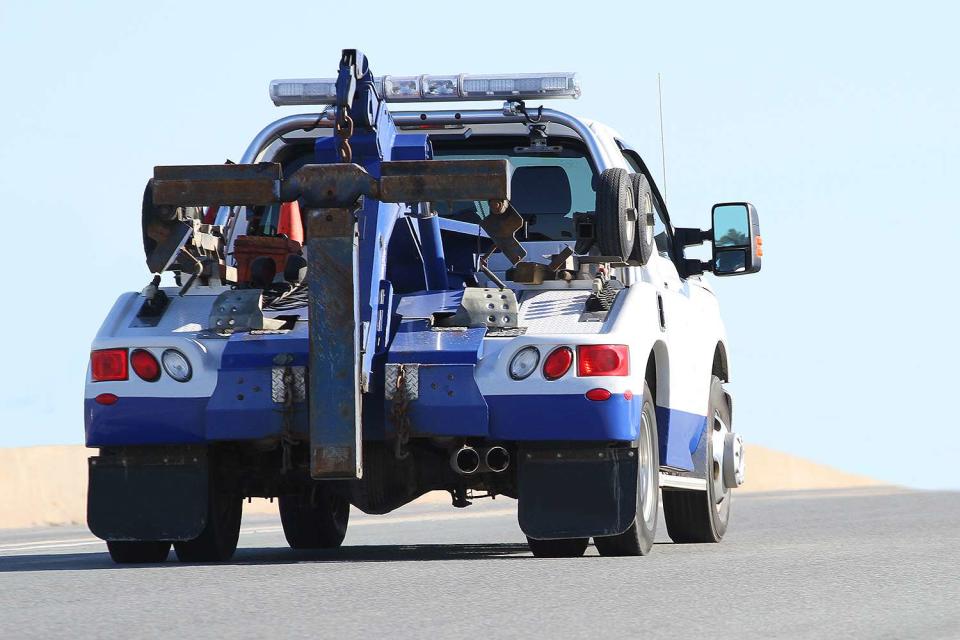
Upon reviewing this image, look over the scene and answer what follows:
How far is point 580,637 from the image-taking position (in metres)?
6.43

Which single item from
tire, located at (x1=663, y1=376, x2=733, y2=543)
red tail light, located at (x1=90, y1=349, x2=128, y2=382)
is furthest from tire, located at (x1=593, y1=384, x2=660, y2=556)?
red tail light, located at (x1=90, y1=349, x2=128, y2=382)

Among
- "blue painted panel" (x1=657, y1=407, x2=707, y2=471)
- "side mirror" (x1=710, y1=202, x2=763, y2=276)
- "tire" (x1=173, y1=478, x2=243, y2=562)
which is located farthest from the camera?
"side mirror" (x1=710, y1=202, x2=763, y2=276)

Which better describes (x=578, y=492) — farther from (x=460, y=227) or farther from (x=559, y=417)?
(x=460, y=227)

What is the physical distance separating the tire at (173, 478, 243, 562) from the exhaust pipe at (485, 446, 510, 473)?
1.46 metres

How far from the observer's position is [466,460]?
962cm

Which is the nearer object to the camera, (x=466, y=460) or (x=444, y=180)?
(x=444, y=180)

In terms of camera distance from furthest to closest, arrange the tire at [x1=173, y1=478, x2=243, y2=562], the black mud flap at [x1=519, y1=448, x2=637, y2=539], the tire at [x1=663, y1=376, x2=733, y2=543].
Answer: the tire at [x1=663, y1=376, x2=733, y2=543], the tire at [x1=173, y1=478, x2=243, y2=562], the black mud flap at [x1=519, y1=448, x2=637, y2=539]

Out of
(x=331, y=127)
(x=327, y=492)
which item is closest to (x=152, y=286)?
(x=331, y=127)

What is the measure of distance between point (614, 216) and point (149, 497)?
108 inches

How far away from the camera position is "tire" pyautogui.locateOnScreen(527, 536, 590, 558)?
32.9ft

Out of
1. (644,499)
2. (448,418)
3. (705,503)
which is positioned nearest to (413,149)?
(448,418)

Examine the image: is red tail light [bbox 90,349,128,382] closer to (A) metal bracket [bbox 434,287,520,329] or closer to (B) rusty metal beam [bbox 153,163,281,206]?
(B) rusty metal beam [bbox 153,163,281,206]

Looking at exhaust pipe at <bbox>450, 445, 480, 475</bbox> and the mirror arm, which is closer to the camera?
exhaust pipe at <bbox>450, 445, 480, 475</bbox>

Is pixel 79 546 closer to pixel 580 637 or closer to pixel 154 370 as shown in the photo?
pixel 154 370
